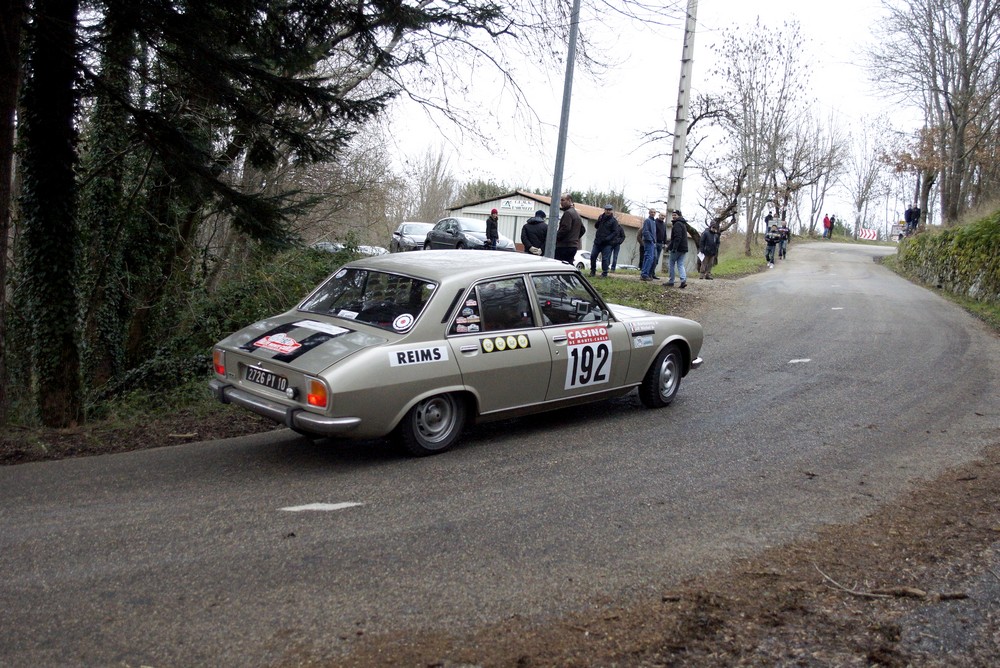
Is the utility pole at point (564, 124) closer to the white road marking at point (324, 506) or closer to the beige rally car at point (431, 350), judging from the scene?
the beige rally car at point (431, 350)

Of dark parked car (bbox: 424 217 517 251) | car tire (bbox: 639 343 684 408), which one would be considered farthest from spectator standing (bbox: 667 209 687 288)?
car tire (bbox: 639 343 684 408)

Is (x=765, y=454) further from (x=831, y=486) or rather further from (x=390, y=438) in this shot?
(x=390, y=438)

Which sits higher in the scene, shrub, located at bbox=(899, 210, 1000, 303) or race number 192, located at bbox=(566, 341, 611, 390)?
shrub, located at bbox=(899, 210, 1000, 303)

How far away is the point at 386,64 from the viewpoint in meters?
9.28

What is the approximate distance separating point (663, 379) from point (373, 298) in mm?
3233

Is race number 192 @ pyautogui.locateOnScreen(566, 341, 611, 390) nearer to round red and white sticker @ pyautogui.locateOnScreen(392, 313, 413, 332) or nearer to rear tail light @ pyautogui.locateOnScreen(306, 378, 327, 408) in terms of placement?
round red and white sticker @ pyautogui.locateOnScreen(392, 313, 413, 332)

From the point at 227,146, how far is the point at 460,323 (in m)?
7.15

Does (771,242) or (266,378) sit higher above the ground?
(771,242)

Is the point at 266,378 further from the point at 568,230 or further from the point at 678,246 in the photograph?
the point at 678,246

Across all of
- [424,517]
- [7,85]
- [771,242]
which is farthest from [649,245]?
[424,517]

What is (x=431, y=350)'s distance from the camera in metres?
6.23

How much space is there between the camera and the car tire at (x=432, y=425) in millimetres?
6199

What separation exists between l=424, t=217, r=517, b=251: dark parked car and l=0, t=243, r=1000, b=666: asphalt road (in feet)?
60.0

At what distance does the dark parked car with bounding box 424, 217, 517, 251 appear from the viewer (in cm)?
2678
